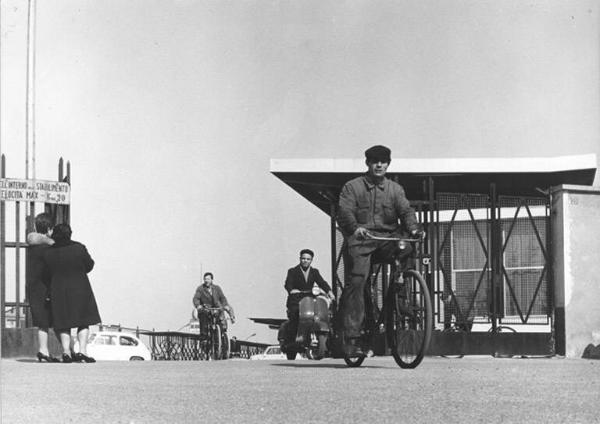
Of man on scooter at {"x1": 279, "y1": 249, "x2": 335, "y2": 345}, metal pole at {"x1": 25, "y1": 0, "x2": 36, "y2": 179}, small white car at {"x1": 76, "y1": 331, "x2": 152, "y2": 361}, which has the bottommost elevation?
small white car at {"x1": 76, "y1": 331, "x2": 152, "y2": 361}

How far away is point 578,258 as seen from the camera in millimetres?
16812

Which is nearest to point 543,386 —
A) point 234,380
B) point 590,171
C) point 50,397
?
point 234,380

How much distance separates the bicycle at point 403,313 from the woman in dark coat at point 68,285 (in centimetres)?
439

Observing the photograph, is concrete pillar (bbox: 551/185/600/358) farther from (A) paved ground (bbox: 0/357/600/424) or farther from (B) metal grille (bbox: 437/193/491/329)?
(A) paved ground (bbox: 0/357/600/424)

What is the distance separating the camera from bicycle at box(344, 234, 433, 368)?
10.4m

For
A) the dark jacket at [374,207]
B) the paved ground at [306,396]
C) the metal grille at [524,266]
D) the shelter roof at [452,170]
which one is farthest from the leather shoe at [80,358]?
the metal grille at [524,266]

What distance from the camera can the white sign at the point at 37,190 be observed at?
16.0 m

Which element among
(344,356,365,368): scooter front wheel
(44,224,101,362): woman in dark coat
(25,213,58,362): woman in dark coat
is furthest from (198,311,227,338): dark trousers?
(344,356,365,368): scooter front wheel

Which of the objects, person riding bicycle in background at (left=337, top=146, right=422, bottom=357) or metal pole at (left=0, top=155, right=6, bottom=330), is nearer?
person riding bicycle in background at (left=337, top=146, right=422, bottom=357)

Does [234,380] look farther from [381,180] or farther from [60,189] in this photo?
[60,189]

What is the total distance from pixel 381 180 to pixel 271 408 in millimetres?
4467

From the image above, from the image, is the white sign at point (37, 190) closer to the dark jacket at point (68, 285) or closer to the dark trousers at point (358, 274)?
the dark jacket at point (68, 285)

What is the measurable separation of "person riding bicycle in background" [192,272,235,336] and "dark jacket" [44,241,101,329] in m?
8.12

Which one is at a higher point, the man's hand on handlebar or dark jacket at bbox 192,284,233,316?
the man's hand on handlebar
